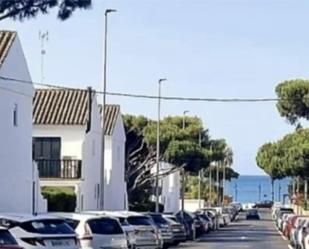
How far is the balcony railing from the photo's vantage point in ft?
210

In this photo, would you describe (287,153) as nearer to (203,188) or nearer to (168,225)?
(168,225)

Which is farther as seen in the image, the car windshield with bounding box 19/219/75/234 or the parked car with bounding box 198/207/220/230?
the parked car with bounding box 198/207/220/230

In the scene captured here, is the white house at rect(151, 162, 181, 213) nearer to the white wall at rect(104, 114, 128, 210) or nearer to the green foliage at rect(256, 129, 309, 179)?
the green foliage at rect(256, 129, 309, 179)

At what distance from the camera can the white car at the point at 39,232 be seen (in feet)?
74.6

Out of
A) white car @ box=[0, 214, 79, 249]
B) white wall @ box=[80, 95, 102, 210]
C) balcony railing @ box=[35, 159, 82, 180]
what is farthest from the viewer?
white wall @ box=[80, 95, 102, 210]

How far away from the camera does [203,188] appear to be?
156250mm

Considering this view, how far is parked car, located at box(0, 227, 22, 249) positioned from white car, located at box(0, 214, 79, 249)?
149cm

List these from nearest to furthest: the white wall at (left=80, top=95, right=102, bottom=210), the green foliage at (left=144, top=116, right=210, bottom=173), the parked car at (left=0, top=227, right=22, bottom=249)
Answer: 1. the parked car at (left=0, top=227, right=22, bottom=249)
2. the white wall at (left=80, top=95, right=102, bottom=210)
3. the green foliage at (left=144, top=116, right=210, bottom=173)

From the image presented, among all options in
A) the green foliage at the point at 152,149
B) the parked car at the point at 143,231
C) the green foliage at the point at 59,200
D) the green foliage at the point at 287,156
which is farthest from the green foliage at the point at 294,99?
the parked car at the point at 143,231

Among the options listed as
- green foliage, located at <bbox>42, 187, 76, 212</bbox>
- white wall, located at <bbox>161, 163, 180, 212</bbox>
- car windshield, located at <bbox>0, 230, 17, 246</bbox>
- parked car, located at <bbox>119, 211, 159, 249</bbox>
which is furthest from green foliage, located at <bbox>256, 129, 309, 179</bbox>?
car windshield, located at <bbox>0, 230, 17, 246</bbox>

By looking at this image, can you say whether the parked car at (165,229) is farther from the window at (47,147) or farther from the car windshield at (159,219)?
the window at (47,147)

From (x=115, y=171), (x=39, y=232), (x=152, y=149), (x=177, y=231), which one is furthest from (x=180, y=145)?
(x=39, y=232)

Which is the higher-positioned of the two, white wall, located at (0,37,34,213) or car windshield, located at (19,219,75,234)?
white wall, located at (0,37,34,213)

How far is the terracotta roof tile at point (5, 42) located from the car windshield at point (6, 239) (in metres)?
27.0
